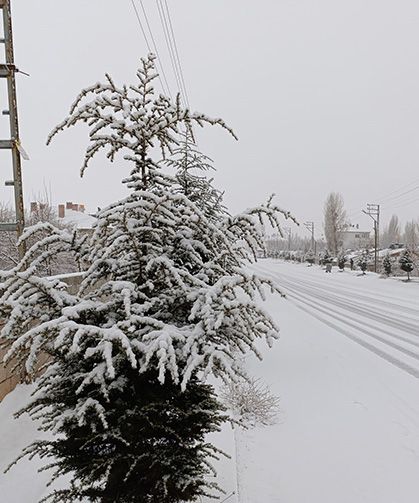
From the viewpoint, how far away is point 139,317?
247 centimetres

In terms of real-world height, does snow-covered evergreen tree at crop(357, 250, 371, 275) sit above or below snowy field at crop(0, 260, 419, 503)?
below

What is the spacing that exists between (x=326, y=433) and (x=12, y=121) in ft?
20.0

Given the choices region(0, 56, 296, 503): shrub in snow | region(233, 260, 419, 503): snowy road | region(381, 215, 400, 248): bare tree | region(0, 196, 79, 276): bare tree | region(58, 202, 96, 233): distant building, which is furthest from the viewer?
region(381, 215, 400, 248): bare tree

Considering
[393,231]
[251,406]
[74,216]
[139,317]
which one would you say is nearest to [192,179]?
[139,317]

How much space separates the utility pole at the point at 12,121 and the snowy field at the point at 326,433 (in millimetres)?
2437

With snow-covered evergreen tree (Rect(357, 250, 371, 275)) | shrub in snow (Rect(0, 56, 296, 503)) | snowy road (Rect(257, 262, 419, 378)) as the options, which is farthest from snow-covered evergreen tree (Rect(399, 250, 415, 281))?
shrub in snow (Rect(0, 56, 296, 503))

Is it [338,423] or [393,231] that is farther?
[393,231]

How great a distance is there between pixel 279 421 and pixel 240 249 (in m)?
3.72

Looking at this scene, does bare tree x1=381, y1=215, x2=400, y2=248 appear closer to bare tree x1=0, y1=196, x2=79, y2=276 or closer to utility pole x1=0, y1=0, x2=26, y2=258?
bare tree x1=0, y1=196, x2=79, y2=276

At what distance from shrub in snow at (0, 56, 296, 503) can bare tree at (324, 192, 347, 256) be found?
59064 millimetres

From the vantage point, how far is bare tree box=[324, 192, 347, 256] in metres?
59.5

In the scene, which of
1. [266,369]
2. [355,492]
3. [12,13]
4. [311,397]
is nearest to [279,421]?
[311,397]

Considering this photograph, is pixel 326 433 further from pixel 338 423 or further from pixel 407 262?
pixel 407 262

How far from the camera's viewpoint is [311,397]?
6.73 m
